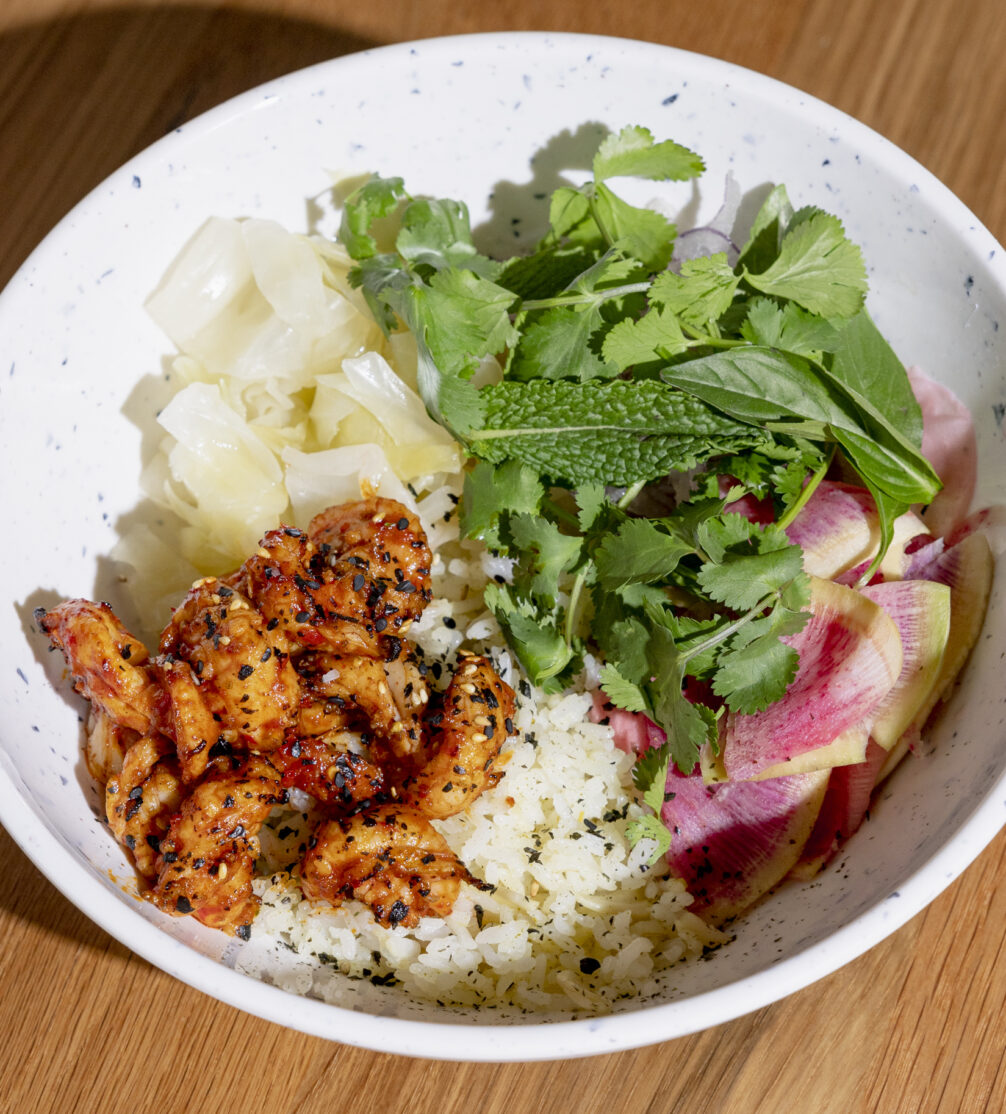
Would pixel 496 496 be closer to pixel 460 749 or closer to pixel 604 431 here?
pixel 604 431

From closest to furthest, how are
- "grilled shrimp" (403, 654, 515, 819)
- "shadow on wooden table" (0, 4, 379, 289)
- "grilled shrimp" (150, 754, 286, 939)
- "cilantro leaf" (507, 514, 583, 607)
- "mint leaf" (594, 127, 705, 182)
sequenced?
"grilled shrimp" (150, 754, 286, 939)
"grilled shrimp" (403, 654, 515, 819)
"cilantro leaf" (507, 514, 583, 607)
"mint leaf" (594, 127, 705, 182)
"shadow on wooden table" (0, 4, 379, 289)

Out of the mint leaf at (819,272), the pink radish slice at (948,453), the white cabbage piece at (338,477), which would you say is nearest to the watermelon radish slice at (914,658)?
the pink radish slice at (948,453)

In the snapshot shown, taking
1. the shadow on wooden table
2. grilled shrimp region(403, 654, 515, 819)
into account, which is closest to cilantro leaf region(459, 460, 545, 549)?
grilled shrimp region(403, 654, 515, 819)

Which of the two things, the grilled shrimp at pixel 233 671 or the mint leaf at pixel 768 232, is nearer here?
the grilled shrimp at pixel 233 671

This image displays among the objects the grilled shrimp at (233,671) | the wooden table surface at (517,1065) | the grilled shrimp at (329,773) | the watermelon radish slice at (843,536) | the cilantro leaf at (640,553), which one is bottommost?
the wooden table surface at (517,1065)

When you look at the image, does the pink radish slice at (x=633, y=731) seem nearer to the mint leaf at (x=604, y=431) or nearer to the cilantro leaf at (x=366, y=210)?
the mint leaf at (x=604, y=431)

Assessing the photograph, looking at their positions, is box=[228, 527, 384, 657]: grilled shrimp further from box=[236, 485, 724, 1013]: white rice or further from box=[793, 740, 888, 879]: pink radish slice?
box=[793, 740, 888, 879]: pink radish slice

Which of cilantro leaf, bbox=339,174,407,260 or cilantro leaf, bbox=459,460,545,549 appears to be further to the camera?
cilantro leaf, bbox=339,174,407,260
